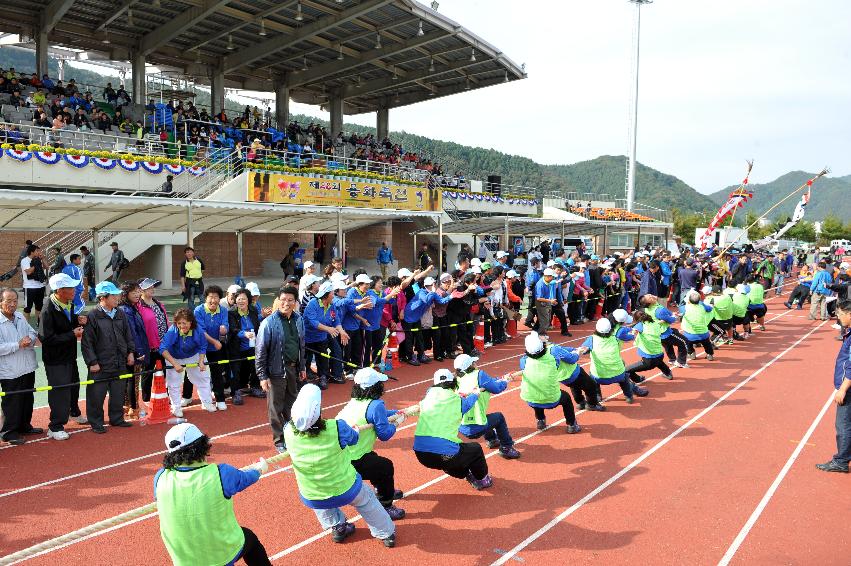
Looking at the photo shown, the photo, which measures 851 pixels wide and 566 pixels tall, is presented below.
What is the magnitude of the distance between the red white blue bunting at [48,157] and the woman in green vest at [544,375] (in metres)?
18.0

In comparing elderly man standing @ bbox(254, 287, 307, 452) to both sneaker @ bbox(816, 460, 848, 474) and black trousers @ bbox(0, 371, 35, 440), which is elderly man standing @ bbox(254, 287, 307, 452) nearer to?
black trousers @ bbox(0, 371, 35, 440)

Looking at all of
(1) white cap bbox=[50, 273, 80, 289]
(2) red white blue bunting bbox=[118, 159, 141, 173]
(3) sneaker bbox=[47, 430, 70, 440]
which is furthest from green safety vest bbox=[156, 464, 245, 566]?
(2) red white blue bunting bbox=[118, 159, 141, 173]

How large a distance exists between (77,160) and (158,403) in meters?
15.1

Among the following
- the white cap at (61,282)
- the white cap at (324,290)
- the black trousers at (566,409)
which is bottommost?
the black trousers at (566,409)

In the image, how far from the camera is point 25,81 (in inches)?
891

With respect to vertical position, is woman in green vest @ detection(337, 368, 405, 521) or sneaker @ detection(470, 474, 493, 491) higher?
woman in green vest @ detection(337, 368, 405, 521)

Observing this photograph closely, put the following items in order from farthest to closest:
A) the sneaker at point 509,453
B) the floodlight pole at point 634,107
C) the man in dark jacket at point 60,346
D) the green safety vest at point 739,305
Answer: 1. the floodlight pole at point 634,107
2. the green safety vest at point 739,305
3. the man in dark jacket at point 60,346
4. the sneaker at point 509,453

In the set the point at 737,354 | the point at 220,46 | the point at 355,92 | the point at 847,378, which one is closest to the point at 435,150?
the point at 355,92

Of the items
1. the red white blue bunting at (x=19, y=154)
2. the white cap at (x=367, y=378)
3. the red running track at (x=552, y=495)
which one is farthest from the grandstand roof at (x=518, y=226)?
the white cap at (x=367, y=378)

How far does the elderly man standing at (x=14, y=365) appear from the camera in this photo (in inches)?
268

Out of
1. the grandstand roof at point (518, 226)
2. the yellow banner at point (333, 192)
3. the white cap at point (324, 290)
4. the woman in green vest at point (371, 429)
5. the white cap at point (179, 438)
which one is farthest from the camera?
the grandstand roof at point (518, 226)

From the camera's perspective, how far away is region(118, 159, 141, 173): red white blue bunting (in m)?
20.8

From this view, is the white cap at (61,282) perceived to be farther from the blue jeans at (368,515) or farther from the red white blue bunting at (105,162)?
the red white blue bunting at (105,162)

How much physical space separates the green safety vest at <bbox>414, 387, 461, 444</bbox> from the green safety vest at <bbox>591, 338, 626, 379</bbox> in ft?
11.9
